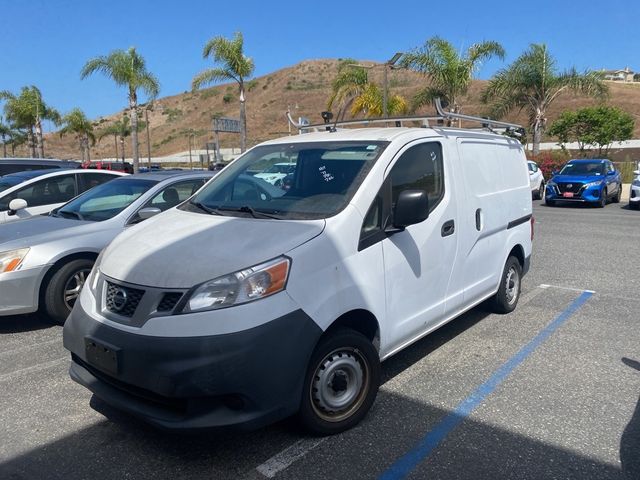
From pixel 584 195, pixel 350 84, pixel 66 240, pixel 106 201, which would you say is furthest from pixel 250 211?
pixel 350 84

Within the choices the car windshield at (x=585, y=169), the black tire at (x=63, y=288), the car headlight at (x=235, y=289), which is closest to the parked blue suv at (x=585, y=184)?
the car windshield at (x=585, y=169)

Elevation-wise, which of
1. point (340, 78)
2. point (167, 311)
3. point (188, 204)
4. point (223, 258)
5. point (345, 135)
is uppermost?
point (340, 78)

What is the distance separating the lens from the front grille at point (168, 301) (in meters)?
2.75

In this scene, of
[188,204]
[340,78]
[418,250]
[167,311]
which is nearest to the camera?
[167,311]

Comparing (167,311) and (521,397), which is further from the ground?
(167,311)

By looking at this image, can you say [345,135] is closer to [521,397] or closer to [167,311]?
[167,311]

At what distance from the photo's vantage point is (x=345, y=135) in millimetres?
4094

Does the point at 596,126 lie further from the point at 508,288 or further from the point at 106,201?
the point at 106,201

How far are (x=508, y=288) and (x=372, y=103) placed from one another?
21.5 meters

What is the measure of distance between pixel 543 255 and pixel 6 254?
7.90 metres

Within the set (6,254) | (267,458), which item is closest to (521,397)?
(267,458)

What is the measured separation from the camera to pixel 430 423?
3383mm

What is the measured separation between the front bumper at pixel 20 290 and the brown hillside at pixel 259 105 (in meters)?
70.4

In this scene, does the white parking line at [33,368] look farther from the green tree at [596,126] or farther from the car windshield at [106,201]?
the green tree at [596,126]
